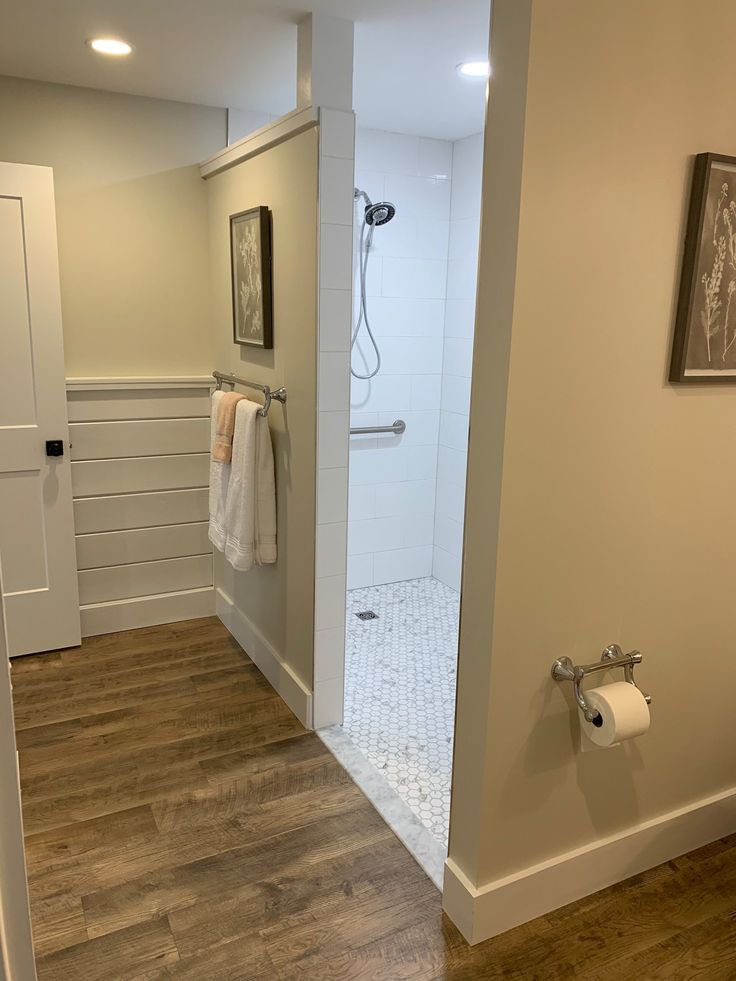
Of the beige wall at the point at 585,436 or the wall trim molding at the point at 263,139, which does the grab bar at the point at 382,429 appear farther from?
the beige wall at the point at 585,436

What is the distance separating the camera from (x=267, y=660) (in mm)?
3094

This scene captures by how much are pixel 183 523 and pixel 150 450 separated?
1.28 ft

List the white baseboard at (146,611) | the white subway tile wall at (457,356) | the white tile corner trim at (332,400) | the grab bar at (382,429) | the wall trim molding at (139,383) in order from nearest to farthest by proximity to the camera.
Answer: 1. the white tile corner trim at (332,400)
2. the wall trim molding at (139,383)
3. the white baseboard at (146,611)
4. the white subway tile wall at (457,356)
5. the grab bar at (382,429)

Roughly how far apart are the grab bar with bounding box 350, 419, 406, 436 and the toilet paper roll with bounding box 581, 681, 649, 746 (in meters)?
2.33

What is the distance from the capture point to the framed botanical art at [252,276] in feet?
8.92

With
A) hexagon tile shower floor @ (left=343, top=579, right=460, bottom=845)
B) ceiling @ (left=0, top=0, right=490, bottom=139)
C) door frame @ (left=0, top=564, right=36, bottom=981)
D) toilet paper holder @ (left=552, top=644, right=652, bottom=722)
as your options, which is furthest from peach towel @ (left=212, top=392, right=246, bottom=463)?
door frame @ (left=0, top=564, right=36, bottom=981)

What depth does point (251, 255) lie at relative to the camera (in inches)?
112

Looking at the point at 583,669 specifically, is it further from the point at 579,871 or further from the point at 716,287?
the point at 716,287

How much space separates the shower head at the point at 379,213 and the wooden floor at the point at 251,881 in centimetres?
230

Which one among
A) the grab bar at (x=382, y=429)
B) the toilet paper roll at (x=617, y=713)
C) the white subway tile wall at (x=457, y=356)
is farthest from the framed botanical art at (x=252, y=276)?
the toilet paper roll at (x=617, y=713)

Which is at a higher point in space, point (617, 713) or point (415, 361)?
point (415, 361)

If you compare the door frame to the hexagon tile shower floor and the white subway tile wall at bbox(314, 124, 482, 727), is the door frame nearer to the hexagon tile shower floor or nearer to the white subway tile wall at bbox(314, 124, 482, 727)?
the hexagon tile shower floor

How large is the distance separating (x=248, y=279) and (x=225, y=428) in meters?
0.59

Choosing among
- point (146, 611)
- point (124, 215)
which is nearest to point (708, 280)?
point (124, 215)
